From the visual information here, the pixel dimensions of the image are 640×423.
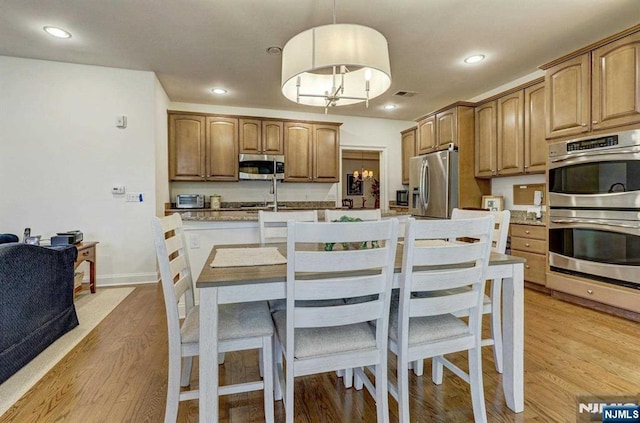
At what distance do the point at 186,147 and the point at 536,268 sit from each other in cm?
482

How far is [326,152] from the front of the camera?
535 cm

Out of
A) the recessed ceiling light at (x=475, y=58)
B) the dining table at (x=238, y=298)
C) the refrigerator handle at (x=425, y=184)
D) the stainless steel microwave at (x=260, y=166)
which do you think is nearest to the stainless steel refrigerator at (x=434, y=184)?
the refrigerator handle at (x=425, y=184)

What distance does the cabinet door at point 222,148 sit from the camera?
483cm

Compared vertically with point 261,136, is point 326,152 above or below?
below

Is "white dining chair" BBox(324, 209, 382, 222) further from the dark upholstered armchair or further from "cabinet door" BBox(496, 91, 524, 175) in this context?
"cabinet door" BBox(496, 91, 524, 175)

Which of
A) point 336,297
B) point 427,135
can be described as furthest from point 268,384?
point 427,135

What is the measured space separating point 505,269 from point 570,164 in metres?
2.14

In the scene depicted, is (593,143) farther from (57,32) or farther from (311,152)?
(57,32)

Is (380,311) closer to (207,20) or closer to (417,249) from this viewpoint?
(417,249)

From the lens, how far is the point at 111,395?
167 centimetres

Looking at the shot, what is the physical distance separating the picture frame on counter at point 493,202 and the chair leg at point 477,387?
3.24 metres

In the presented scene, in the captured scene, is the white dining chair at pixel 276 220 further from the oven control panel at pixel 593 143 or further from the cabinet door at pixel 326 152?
the cabinet door at pixel 326 152

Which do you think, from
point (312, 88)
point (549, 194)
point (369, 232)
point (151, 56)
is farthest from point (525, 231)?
point (151, 56)

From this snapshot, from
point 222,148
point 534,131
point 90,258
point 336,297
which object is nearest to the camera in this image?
point 336,297
